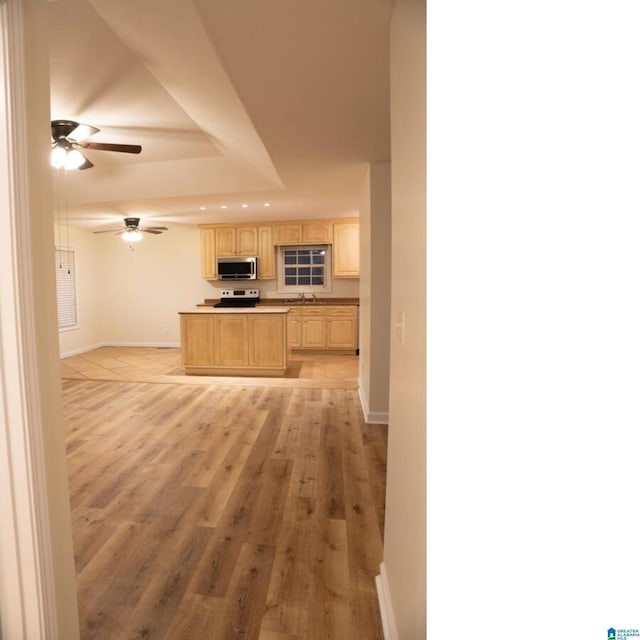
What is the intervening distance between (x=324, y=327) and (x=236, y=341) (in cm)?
181

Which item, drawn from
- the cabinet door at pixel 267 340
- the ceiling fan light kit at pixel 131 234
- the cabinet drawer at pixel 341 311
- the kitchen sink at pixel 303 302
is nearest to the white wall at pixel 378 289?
the cabinet door at pixel 267 340

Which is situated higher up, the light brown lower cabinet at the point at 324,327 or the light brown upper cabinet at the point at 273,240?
the light brown upper cabinet at the point at 273,240

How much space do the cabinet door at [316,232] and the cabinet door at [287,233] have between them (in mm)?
95

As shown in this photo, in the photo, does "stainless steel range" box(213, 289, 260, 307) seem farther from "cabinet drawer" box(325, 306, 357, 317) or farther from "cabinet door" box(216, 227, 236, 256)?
"cabinet drawer" box(325, 306, 357, 317)

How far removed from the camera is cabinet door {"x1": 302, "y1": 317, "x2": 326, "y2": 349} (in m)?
6.20

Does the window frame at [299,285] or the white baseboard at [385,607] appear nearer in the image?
the white baseboard at [385,607]

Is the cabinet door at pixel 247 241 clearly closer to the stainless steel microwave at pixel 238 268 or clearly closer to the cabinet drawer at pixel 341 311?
the stainless steel microwave at pixel 238 268

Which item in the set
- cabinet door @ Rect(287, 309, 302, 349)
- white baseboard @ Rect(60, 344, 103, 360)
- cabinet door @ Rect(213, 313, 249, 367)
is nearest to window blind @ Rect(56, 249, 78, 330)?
white baseboard @ Rect(60, 344, 103, 360)

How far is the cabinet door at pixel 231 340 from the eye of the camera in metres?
4.95

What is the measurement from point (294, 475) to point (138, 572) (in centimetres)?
102
